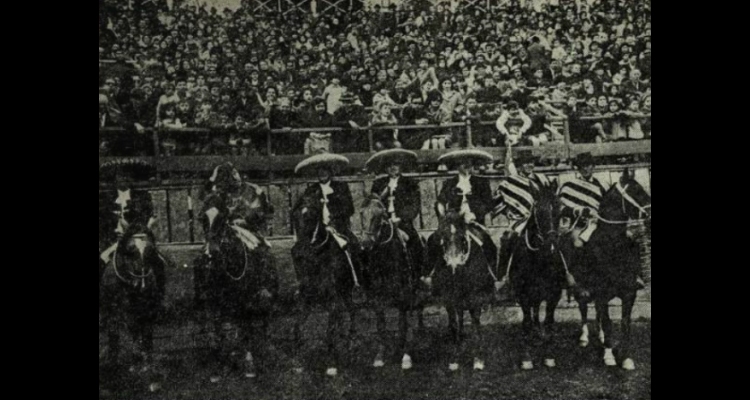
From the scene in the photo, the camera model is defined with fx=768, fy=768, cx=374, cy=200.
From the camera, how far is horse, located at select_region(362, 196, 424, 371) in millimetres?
7648

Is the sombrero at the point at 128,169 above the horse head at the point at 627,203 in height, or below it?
above

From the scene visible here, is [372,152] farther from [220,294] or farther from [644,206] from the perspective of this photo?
[644,206]

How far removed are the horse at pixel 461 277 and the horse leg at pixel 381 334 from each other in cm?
58

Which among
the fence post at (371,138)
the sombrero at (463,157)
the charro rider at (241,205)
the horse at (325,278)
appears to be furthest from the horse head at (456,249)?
the charro rider at (241,205)

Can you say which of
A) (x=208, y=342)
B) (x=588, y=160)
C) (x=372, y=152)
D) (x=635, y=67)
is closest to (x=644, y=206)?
(x=588, y=160)

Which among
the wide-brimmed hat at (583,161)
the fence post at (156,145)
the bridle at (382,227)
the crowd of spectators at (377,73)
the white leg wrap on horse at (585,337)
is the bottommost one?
the white leg wrap on horse at (585,337)

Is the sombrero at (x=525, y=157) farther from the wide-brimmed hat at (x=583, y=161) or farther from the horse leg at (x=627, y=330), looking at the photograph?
the horse leg at (x=627, y=330)

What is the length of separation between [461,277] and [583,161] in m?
1.73

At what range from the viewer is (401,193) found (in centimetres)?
771

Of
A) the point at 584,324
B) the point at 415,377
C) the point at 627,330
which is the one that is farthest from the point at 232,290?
the point at 627,330

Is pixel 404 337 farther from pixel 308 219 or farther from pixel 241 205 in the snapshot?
pixel 241 205

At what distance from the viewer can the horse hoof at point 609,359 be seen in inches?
304

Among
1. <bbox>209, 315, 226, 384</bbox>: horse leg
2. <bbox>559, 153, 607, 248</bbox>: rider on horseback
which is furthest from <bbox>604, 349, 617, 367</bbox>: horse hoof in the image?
<bbox>209, 315, 226, 384</bbox>: horse leg

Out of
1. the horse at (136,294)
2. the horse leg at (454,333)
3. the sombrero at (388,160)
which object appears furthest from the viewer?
the sombrero at (388,160)
